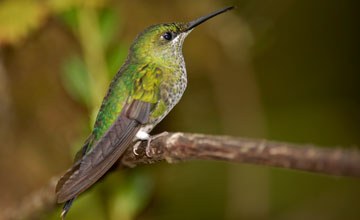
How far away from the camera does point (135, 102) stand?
7.39ft

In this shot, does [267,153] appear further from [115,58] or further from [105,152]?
[115,58]

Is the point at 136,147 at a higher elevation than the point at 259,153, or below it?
below

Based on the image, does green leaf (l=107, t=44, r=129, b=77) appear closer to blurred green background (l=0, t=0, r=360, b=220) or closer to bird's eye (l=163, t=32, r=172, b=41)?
blurred green background (l=0, t=0, r=360, b=220)

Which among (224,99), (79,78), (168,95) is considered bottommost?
(224,99)

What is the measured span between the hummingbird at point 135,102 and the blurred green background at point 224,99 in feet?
2.87

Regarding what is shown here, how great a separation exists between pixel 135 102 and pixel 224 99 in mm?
1952

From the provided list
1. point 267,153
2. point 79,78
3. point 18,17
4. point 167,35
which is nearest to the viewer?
point 267,153

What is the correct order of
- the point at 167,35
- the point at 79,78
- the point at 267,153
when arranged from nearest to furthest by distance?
1. the point at 267,153
2. the point at 167,35
3. the point at 79,78

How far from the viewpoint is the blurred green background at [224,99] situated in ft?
12.1

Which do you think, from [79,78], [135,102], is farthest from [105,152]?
[79,78]

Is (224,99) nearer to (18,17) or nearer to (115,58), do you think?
(115,58)

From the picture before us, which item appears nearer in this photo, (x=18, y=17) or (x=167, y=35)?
(x=167, y=35)

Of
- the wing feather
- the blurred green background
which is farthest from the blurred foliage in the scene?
the wing feather

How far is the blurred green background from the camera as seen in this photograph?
146 inches
